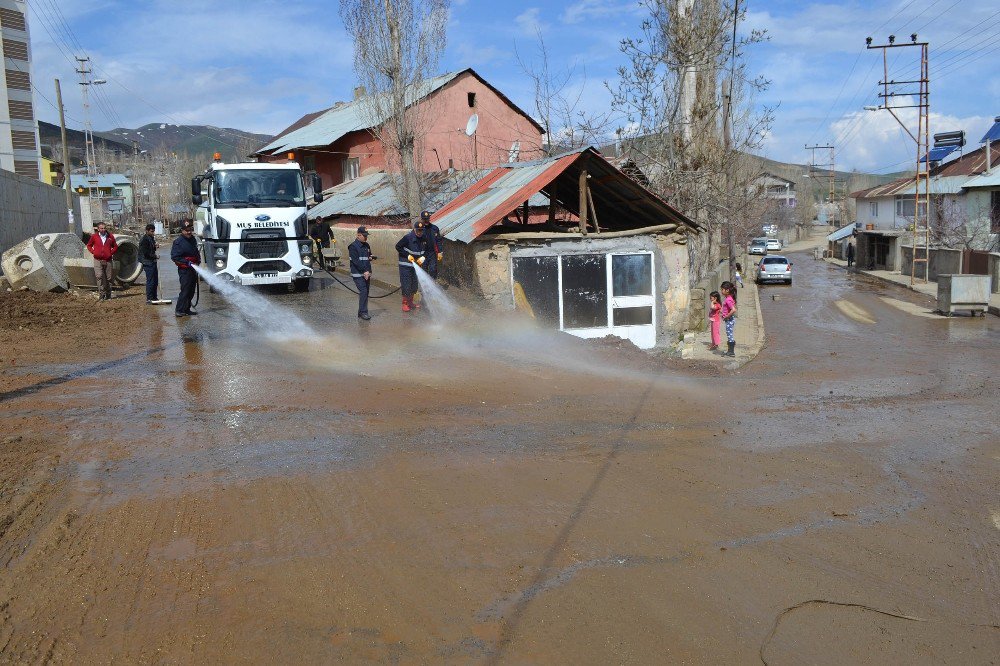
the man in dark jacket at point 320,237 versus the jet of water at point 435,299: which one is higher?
the man in dark jacket at point 320,237

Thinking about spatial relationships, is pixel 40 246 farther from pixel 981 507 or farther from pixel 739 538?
pixel 981 507

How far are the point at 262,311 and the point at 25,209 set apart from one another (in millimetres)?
15380

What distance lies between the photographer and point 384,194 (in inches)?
1342

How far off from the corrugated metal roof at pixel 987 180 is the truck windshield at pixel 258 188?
127 feet

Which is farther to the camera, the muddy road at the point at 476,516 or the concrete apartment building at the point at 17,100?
the concrete apartment building at the point at 17,100

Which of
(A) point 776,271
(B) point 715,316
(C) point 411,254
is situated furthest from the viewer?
(A) point 776,271

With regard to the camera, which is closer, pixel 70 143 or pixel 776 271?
pixel 776 271

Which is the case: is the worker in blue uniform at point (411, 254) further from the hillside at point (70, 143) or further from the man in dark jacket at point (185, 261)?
the hillside at point (70, 143)

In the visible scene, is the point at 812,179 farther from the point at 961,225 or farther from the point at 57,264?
the point at 57,264

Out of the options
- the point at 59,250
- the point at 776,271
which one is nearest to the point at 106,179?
the point at 776,271

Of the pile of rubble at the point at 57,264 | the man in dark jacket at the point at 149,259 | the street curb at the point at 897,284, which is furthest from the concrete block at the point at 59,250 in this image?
the street curb at the point at 897,284

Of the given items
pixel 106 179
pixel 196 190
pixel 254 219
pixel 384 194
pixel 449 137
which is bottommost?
pixel 254 219

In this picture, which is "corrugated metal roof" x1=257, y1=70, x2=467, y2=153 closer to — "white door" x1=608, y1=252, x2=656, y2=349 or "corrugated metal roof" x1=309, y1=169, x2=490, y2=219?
"corrugated metal roof" x1=309, y1=169, x2=490, y2=219

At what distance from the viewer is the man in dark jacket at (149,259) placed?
54.2ft
